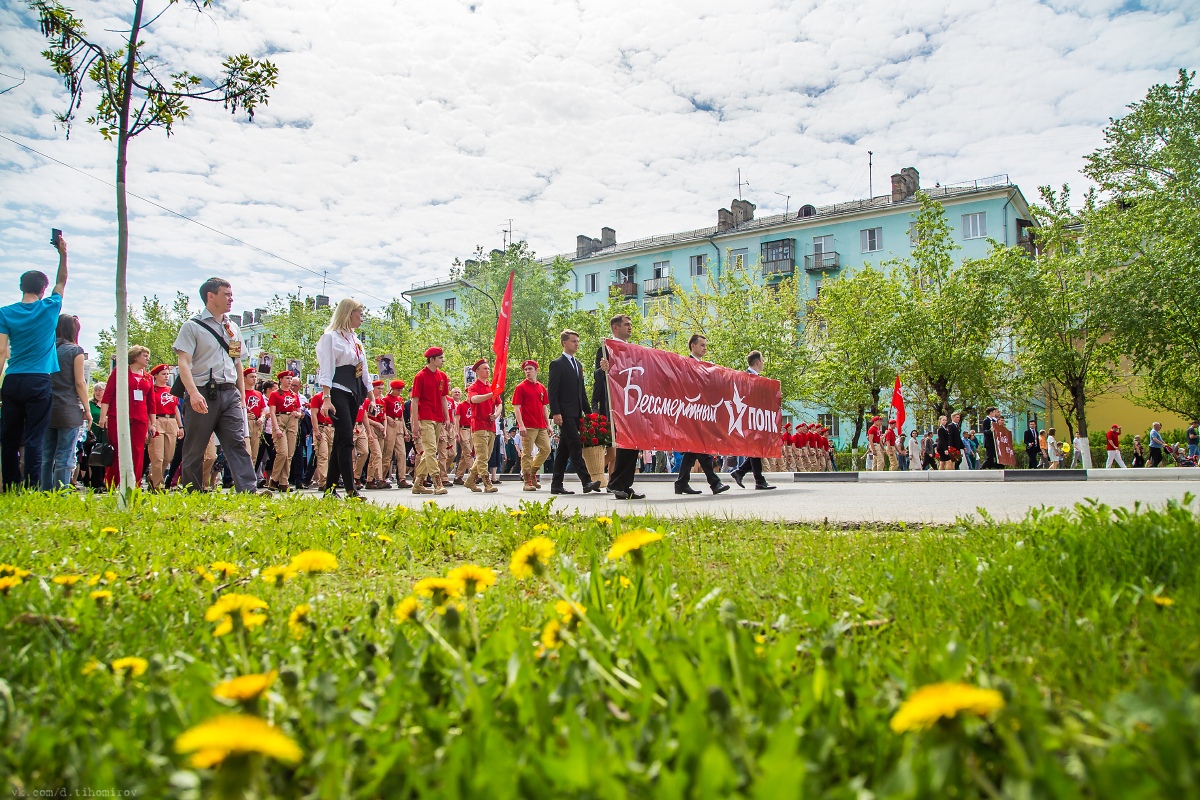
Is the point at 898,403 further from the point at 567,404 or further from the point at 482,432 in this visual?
the point at 567,404

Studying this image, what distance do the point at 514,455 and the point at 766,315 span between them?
23920 mm

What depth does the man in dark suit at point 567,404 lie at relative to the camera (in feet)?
36.0

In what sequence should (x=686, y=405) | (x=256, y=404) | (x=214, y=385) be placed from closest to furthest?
(x=214, y=385)
(x=686, y=405)
(x=256, y=404)

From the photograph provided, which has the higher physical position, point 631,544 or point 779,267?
point 779,267

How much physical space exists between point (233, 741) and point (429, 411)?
11.3 m

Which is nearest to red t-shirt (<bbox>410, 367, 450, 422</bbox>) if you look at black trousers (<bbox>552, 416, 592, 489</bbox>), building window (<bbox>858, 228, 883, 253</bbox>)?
black trousers (<bbox>552, 416, 592, 489</bbox>)

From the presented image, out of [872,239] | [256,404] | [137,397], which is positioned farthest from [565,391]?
[872,239]

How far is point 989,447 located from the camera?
26.1m

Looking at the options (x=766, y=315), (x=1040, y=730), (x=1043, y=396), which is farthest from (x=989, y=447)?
(x=1040, y=730)

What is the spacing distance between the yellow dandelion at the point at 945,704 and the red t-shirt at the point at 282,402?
1430 centimetres

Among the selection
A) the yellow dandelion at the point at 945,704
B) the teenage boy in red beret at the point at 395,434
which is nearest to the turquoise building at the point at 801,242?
the teenage boy in red beret at the point at 395,434

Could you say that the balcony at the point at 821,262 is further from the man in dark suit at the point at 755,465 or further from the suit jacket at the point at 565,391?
the suit jacket at the point at 565,391

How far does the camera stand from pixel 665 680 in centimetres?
156

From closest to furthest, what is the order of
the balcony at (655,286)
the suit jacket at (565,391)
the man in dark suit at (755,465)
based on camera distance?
1. the suit jacket at (565,391)
2. the man in dark suit at (755,465)
3. the balcony at (655,286)
